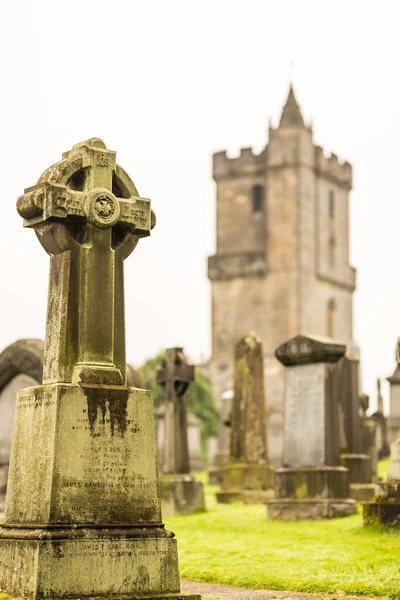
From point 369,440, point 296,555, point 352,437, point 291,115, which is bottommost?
point 296,555

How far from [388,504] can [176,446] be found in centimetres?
647

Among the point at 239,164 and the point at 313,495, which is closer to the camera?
the point at 313,495

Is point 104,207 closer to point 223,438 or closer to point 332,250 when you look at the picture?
point 223,438

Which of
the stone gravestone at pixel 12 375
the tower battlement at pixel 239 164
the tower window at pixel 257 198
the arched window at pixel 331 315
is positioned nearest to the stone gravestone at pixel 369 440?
the stone gravestone at pixel 12 375

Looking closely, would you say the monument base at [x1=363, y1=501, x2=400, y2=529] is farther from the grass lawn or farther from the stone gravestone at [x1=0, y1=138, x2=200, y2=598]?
the stone gravestone at [x1=0, y1=138, x2=200, y2=598]

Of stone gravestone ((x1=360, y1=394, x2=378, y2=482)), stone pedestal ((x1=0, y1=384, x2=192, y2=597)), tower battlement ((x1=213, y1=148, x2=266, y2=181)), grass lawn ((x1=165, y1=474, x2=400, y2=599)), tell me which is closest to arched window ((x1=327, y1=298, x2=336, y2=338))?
tower battlement ((x1=213, y1=148, x2=266, y2=181))

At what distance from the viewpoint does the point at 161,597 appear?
803cm

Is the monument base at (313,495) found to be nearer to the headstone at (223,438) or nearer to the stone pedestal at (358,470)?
the stone pedestal at (358,470)

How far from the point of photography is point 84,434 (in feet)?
26.8

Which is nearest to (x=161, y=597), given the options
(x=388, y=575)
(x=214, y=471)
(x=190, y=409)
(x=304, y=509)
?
(x=388, y=575)

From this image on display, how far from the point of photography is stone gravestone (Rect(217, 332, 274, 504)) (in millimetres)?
19984

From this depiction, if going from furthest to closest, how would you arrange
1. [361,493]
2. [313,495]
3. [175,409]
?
[175,409]
[361,493]
[313,495]

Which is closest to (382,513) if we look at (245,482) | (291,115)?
(245,482)

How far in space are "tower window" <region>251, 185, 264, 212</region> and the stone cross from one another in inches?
1939
